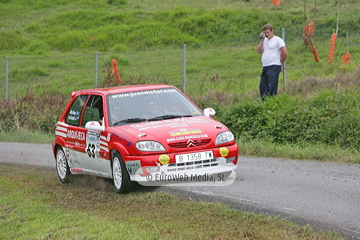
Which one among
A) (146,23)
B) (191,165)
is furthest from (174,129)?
(146,23)

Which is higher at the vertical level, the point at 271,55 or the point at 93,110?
the point at 271,55

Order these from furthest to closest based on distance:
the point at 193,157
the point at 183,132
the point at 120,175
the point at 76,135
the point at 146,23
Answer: the point at 146,23 → the point at 76,135 → the point at 120,175 → the point at 183,132 → the point at 193,157

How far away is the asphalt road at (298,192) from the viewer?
20.9 ft

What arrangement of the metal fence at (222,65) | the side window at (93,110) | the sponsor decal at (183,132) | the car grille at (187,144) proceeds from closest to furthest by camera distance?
the car grille at (187,144) < the sponsor decal at (183,132) < the side window at (93,110) < the metal fence at (222,65)

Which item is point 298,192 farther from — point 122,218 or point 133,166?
point 122,218

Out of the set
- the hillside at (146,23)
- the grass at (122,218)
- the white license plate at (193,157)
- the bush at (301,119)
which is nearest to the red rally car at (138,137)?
the white license plate at (193,157)

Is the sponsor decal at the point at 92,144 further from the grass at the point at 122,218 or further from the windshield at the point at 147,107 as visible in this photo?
the grass at the point at 122,218

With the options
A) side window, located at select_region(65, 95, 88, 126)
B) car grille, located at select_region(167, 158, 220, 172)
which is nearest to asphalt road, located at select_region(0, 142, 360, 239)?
car grille, located at select_region(167, 158, 220, 172)

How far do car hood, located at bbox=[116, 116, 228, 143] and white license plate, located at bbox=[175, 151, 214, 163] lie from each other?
215 millimetres

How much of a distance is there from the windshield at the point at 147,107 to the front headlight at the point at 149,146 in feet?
2.75

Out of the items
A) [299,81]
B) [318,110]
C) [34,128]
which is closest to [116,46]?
[34,128]

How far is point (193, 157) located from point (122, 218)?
1.44m

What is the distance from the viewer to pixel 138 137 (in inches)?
311

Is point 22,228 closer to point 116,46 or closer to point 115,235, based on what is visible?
point 115,235
